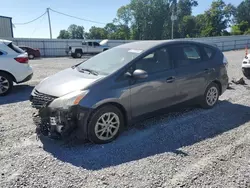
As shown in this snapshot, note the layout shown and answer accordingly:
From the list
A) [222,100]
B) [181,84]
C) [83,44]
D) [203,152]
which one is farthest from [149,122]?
[83,44]

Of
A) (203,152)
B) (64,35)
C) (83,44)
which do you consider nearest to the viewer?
(203,152)

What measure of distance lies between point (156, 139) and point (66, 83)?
1.77 metres

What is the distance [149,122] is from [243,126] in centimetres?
180

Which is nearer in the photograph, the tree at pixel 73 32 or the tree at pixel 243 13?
the tree at pixel 243 13

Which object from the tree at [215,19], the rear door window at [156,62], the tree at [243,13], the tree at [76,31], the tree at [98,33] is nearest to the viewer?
the rear door window at [156,62]

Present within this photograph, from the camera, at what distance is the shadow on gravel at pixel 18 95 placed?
6.20 m

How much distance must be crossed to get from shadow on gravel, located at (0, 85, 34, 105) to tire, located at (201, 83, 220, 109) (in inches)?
181

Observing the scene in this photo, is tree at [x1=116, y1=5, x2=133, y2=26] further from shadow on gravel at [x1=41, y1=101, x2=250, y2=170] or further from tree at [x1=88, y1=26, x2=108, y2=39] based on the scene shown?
shadow on gravel at [x1=41, y1=101, x2=250, y2=170]

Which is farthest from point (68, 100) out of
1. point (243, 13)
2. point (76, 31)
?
point (76, 31)

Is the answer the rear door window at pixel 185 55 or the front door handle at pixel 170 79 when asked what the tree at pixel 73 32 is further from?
the front door handle at pixel 170 79

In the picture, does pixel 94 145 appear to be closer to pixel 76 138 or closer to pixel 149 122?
pixel 76 138

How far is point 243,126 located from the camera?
4.44m

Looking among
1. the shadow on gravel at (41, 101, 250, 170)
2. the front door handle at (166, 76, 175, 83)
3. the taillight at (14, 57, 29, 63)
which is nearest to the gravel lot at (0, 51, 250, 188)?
the shadow on gravel at (41, 101, 250, 170)

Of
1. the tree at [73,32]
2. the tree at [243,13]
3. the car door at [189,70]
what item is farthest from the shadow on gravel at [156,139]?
the tree at [73,32]
